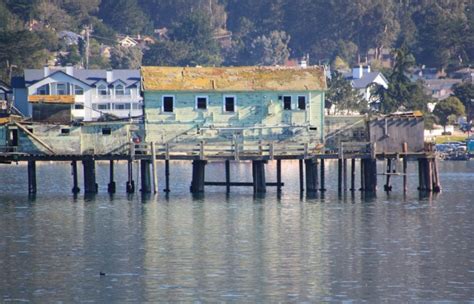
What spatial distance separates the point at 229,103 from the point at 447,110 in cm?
8561

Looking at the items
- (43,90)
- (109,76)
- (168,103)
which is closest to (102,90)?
(109,76)

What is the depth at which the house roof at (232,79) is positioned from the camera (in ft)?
302

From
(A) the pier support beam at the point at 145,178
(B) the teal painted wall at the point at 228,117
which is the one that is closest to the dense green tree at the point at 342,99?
(B) the teal painted wall at the point at 228,117

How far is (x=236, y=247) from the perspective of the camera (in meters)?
68.8

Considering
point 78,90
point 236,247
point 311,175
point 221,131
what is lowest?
point 236,247

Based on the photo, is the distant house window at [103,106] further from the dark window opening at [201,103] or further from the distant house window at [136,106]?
the dark window opening at [201,103]

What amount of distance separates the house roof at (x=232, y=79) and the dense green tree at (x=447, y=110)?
266 feet

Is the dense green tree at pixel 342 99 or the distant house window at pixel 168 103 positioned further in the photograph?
the dense green tree at pixel 342 99

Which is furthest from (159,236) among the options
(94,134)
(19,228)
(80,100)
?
(80,100)

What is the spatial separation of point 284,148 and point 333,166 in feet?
181

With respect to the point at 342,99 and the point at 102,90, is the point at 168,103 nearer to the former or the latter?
the point at 102,90

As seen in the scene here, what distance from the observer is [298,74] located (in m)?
94.1

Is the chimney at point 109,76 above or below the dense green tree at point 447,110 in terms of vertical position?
above

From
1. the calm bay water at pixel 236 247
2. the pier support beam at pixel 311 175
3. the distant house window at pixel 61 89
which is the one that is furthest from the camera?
the distant house window at pixel 61 89
